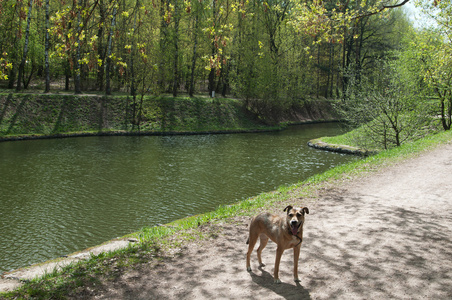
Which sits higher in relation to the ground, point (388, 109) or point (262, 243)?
point (388, 109)

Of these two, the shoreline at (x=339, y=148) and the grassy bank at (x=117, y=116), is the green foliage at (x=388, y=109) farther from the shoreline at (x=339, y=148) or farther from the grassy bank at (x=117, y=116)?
the grassy bank at (x=117, y=116)

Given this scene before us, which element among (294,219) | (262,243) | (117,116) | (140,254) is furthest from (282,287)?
(117,116)

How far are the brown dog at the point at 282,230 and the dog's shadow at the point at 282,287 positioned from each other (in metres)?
0.11

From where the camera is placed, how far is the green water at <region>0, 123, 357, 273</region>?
1147 cm

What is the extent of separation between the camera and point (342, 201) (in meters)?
10.7

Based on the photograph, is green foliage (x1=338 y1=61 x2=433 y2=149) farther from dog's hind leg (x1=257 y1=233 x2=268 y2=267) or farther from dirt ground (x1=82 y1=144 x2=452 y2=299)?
dog's hind leg (x1=257 y1=233 x2=268 y2=267)

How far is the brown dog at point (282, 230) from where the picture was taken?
5.10m

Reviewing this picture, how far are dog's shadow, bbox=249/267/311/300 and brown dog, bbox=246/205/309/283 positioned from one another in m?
0.11

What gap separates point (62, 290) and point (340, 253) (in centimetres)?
485

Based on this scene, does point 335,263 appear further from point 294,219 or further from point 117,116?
point 117,116

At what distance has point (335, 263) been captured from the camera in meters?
6.41

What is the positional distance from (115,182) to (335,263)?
13.5m

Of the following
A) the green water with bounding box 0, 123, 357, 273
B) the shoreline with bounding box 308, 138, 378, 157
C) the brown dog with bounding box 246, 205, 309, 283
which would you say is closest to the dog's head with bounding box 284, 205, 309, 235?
the brown dog with bounding box 246, 205, 309, 283

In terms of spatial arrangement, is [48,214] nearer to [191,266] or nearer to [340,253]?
[191,266]
